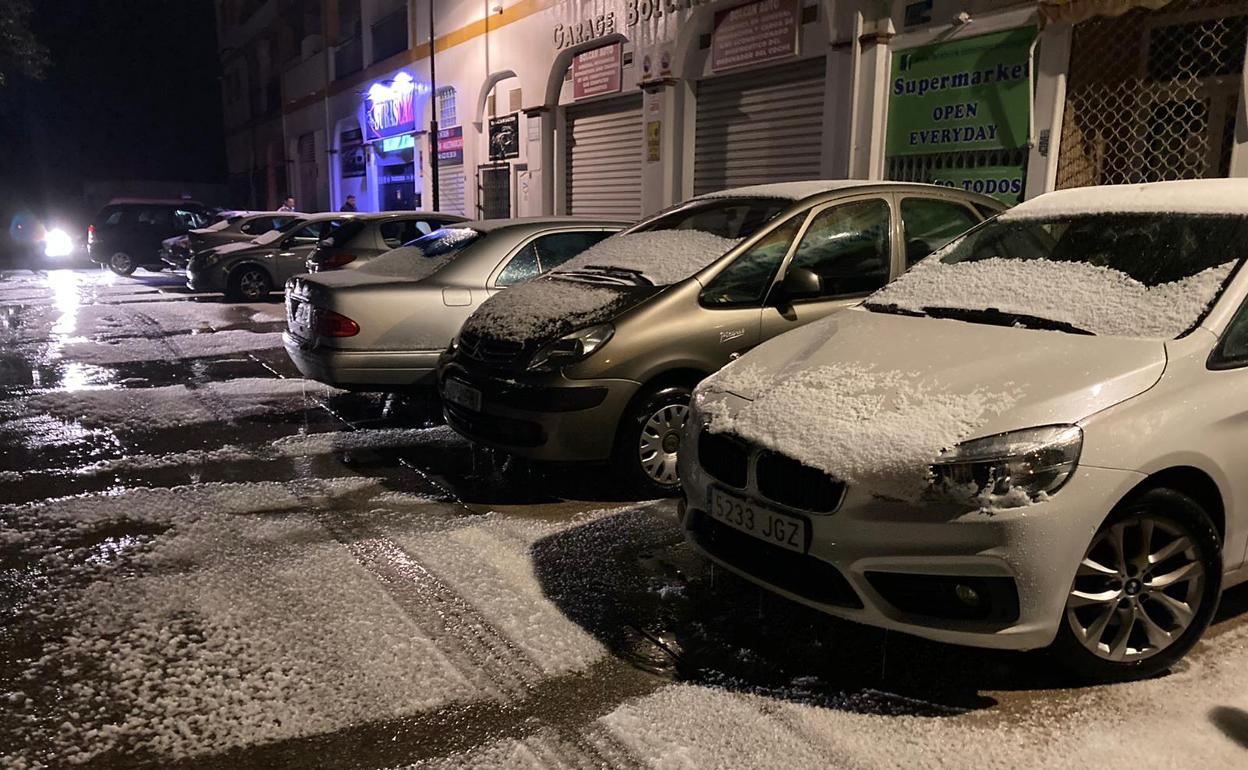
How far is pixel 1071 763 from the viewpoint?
2.73m

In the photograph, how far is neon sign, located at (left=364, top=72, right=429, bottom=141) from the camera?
23594 millimetres

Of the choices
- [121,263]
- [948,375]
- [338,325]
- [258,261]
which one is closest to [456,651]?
[948,375]

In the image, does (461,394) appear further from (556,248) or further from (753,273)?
(556,248)

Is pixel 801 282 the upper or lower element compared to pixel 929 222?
lower

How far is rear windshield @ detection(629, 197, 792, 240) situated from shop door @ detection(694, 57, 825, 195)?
6480mm

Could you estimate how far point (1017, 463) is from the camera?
2854 mm

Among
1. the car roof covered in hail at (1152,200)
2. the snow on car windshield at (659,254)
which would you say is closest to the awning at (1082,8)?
the car roof covered in hail at (1152,200)

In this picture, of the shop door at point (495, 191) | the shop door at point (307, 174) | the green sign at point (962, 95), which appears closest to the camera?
the green sign at point (962, 95)

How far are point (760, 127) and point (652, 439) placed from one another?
30.2 feet

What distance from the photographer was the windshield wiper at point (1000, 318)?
3467 millimetres

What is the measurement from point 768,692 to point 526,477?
9.08ft

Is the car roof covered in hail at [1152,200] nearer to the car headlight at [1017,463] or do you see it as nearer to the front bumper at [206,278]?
the car headlight at [1017,463]

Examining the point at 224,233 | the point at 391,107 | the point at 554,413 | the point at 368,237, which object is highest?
the point at 391,107

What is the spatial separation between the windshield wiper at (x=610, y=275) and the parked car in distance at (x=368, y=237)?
5.87 metres
